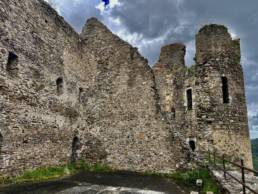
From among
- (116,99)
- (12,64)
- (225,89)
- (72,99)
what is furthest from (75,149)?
(225,89)

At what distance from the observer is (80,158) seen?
41.7 feet

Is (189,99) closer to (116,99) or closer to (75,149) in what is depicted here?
(116,99)

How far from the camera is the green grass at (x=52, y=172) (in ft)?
28.6

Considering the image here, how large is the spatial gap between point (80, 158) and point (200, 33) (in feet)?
27.7

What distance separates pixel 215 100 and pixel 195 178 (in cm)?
419

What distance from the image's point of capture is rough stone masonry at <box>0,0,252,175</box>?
406 inches

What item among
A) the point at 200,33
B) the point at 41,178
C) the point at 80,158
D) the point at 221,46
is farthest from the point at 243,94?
the point at 41,178

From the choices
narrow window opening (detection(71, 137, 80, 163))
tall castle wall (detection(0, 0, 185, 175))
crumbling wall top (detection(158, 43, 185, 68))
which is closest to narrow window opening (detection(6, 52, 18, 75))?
tall castle wall (detection(0, 0, 185, 175))

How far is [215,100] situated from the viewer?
12.7m

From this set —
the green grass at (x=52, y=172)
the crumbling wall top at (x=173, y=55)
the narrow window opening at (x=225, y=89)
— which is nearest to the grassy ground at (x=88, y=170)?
the green grass at (x=52, y=172)

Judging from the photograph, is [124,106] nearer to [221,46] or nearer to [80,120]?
[80,120]

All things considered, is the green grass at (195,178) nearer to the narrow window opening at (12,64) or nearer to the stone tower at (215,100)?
the stone tower at (215,100)

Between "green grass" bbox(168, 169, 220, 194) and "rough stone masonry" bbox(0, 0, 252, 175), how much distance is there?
0.50m

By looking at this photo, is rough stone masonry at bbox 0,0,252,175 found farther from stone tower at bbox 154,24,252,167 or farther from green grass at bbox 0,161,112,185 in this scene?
green grass at bbox 0,161,112,185
